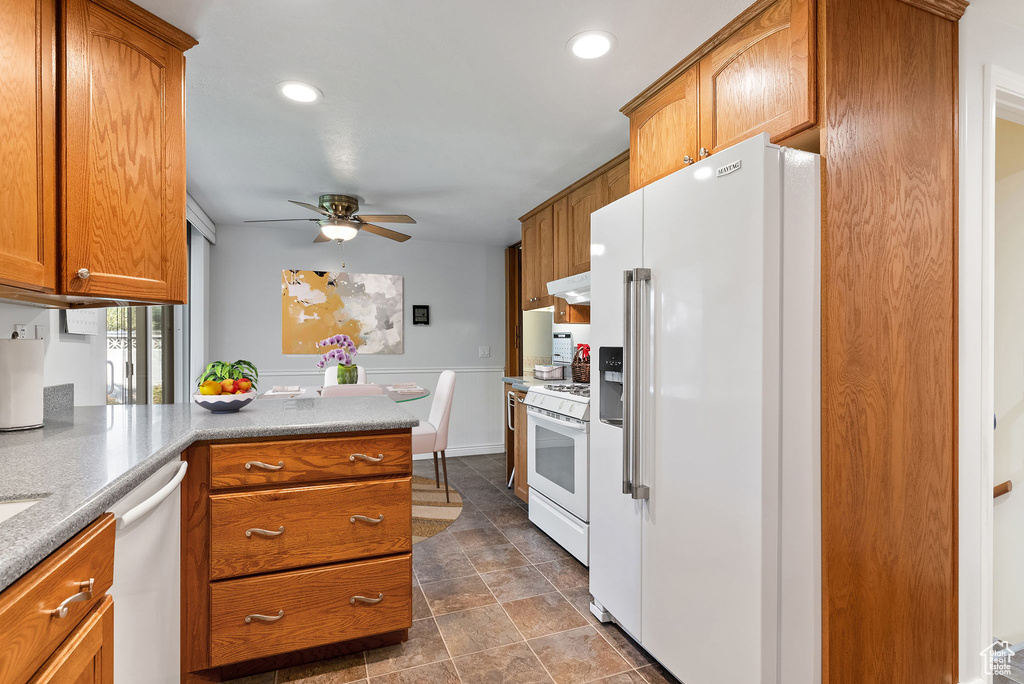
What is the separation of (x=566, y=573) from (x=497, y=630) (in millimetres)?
638

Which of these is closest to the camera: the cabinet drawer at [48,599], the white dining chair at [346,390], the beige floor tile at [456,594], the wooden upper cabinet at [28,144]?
the cabinet drawer at [48,599]

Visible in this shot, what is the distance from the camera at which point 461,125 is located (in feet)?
8.54

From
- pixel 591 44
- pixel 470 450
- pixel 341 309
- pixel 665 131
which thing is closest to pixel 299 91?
pixel 591 44

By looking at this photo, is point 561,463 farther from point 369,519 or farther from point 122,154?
point 122,154

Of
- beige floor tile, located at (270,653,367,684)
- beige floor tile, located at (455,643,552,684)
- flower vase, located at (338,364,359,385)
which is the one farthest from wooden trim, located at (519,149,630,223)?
beige floor tile, located at (270,653,367,684)

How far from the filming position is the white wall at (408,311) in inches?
190

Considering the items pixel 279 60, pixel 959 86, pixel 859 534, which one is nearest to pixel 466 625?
pixel 859 534

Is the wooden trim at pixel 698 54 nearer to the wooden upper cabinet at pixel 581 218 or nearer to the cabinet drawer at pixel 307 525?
the wooden upper cabinet at pixel 581 218

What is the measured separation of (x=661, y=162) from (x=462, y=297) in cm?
358

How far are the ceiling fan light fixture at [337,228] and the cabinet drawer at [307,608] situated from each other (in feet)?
8.62

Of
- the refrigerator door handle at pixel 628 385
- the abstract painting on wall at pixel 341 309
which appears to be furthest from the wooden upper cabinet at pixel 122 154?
the abstract painting on wall at pixel 341 309

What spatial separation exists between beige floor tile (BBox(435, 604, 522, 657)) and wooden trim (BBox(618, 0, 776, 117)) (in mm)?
2317

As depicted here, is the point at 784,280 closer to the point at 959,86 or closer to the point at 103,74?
the point at 959,86

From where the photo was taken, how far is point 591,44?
1.90m
